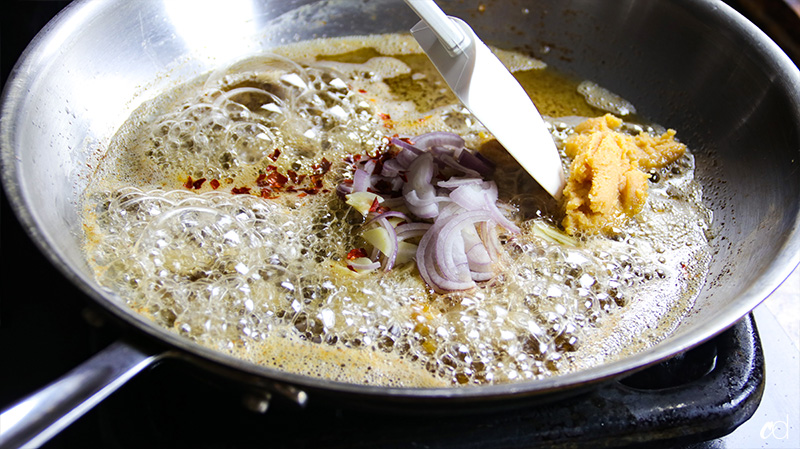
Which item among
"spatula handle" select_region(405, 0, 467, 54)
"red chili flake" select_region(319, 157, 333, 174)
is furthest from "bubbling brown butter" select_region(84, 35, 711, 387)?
"spatula handle" select_region(405, 0, 467, 54)

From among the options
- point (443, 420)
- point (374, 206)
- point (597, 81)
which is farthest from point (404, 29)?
point (443, 420)

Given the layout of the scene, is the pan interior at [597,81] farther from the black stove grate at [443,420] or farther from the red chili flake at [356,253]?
the red chili flake at [356,253]

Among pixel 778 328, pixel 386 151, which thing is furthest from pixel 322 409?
pixel 778 328

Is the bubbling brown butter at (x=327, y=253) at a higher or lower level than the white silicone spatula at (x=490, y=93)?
lower

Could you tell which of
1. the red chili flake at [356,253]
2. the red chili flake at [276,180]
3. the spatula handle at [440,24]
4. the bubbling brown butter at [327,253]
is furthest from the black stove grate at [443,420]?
the spatula handle at [440,24]

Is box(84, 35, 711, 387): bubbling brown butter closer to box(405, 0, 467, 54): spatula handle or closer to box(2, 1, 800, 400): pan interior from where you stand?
box(2, 1, 800, 400): pan interior

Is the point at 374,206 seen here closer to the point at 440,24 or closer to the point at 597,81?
the point at 440,24
